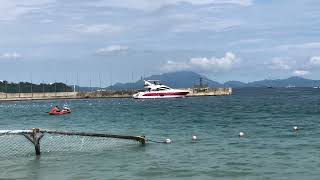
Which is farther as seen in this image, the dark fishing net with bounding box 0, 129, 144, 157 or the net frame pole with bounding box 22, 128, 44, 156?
the dark fishing net with bounding box 0, 129, 144, 157

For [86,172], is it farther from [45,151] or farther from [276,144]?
[276,144]

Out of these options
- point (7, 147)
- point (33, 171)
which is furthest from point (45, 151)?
point (33, 171)

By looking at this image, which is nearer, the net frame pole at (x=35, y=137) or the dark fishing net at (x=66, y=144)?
the net frame pole at (x=35, y=137)

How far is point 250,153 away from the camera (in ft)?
121

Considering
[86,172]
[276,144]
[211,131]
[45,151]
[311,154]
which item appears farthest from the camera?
[211,131]

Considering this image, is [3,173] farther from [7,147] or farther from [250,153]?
[250,153]

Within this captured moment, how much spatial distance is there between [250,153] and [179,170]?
315 inches

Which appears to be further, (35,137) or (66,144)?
(66,144)

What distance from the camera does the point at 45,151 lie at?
129ft

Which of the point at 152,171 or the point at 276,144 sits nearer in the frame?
the point at 152,171

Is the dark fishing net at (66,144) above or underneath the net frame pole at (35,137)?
underneath

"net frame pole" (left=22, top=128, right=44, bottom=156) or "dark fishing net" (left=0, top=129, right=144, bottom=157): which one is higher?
"net frame pole" (left=22, top=128, right=44, bottom=156)

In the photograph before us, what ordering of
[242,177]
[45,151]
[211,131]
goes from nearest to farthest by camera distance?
[242,177]
[45,151]
[211,131]

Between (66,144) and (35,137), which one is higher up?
(35,137)
